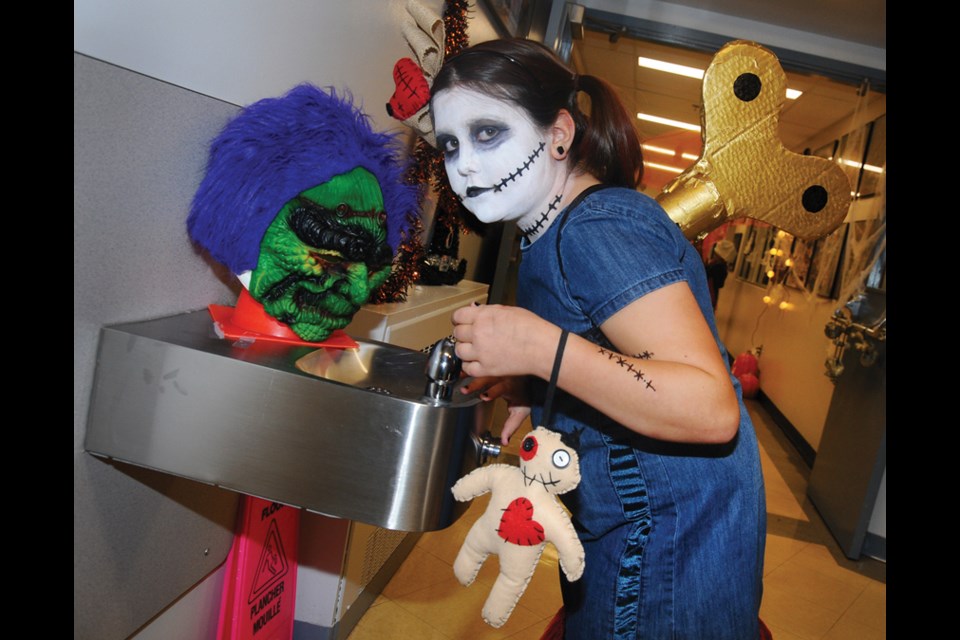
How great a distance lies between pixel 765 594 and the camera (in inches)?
102

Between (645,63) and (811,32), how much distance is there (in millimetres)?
709

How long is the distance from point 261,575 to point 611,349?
38.0 inches

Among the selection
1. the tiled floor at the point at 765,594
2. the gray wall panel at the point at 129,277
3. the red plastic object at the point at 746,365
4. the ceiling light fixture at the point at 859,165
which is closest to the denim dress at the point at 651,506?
the gray wall panel at the point at 129,277

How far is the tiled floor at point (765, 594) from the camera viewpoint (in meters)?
2.03

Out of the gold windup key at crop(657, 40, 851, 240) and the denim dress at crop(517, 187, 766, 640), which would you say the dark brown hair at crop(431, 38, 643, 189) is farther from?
the gold windup key at crop(657, 40, 851, 240)

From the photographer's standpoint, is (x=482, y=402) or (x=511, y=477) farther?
(x=482, y=402)

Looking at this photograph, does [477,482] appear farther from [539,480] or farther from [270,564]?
[270,564]

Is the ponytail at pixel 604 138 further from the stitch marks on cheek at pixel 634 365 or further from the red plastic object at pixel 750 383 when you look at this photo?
the red plastic object at pixel 750 383

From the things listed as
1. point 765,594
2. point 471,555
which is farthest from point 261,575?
point 765,594
